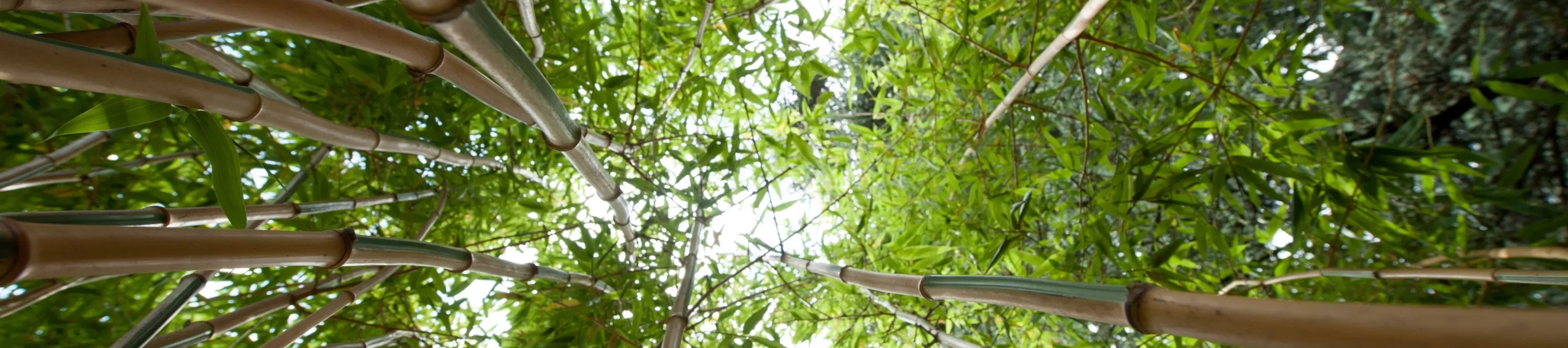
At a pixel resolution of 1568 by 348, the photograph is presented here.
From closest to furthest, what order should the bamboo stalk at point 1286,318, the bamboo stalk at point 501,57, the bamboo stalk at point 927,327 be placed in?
the bamboo stalk at point 1286,318 < the bamboo stalk at point 501,57 < the bamboo stalk at point 927,327

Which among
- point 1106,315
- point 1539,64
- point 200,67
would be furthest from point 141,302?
point 1539,64

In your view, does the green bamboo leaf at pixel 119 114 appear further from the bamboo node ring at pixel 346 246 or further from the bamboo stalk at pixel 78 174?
the bamboo stalk at pixel 78 174

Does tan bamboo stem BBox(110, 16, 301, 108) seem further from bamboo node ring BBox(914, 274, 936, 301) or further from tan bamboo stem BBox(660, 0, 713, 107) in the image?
bamboo node ring BBox(914, 274, 936, 301)

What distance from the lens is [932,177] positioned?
1.69 m

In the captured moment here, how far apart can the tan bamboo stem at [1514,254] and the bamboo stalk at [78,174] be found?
6.57 ft

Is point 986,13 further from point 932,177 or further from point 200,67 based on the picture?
point 200,67

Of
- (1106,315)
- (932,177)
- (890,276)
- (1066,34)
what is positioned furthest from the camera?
(932,177)

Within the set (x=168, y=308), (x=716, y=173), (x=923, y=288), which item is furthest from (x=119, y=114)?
(x=716, y=173)

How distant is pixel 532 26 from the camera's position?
0.86 meters

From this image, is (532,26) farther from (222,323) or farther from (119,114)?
(222,323)

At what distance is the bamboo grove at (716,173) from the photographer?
0.46m

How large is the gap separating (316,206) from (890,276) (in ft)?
2.60

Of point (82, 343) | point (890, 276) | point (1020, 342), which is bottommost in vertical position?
point (890, 276)

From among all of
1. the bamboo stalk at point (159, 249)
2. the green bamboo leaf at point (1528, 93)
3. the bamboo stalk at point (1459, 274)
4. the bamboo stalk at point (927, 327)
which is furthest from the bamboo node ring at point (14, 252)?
the green bamboo leaf at point (1528, 93)
